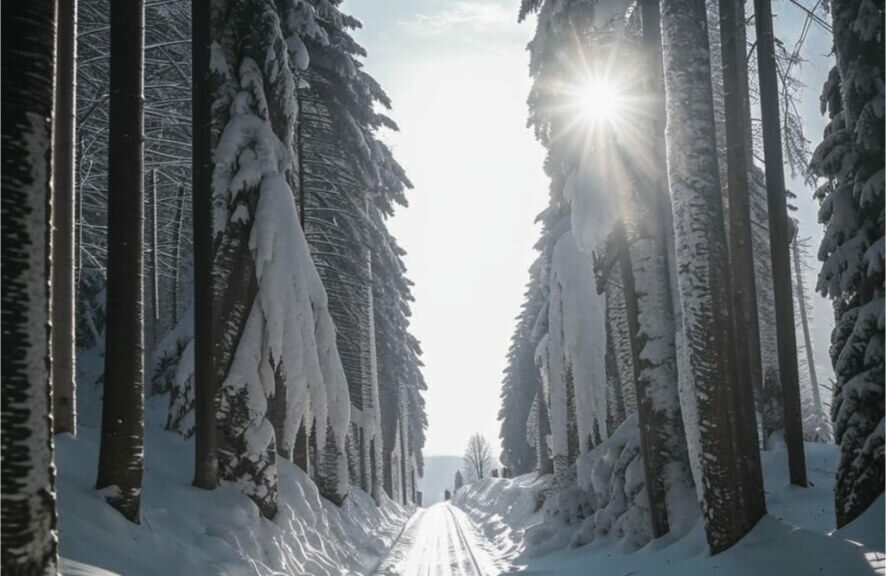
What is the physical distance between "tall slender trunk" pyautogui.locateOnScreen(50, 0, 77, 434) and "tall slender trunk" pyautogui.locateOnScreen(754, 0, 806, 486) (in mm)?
9867

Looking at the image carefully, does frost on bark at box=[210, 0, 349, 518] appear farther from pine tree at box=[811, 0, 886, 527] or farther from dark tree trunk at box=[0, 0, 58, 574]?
pine tree at box=[811, 0, 886, 527]

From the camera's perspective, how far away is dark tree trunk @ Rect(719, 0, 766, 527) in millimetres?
7125

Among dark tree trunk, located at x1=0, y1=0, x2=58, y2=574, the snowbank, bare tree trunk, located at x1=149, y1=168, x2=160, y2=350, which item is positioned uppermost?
bare tree trunk, located at x1=149, y1=168, x2=160, y2=350

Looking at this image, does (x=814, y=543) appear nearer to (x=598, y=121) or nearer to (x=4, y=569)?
(x=4, y=569)

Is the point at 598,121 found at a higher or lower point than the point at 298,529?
higher

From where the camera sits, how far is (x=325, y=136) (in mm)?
17500

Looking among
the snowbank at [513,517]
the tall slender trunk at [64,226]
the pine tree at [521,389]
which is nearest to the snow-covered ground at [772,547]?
the snowbank at [513,517]

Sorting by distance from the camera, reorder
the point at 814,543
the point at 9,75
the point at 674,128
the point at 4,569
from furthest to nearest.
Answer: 1. the point at 674,128
2. the point at 814,543
3. the point at 9,75
4. the point at 4,569

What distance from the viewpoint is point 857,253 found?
266 inches

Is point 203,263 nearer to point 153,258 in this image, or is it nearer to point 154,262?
point 154,262

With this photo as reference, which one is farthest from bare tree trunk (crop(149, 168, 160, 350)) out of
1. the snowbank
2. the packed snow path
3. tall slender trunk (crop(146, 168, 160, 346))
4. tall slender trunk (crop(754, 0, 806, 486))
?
tall slender trunk (crop(754, 0, 806, 486))

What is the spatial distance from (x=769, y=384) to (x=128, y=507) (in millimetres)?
11909

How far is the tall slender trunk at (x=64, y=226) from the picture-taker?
299 inches

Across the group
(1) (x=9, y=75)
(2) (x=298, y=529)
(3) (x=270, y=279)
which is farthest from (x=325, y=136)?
(1) (x=9, y=75)
